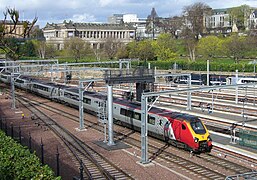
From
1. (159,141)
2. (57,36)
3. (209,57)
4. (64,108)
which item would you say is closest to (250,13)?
(209,57)

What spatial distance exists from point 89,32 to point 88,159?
115 meters

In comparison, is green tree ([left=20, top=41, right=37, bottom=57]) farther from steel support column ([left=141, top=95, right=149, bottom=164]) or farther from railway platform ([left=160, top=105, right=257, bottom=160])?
steel support column ([left=141, top=95, right=149, bottom=164])

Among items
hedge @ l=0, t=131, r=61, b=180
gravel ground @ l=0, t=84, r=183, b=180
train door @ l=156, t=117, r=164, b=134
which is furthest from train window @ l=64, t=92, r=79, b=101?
hedge @ l=0, t=131, r=61, b=180

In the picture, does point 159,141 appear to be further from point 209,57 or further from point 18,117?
point 209,57

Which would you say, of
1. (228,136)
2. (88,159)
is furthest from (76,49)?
(88,159)

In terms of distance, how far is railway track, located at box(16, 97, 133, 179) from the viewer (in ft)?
A: 61.7

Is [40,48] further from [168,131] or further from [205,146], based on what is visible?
[205,146]

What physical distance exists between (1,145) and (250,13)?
11491 cm

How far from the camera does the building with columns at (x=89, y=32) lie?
424 feet

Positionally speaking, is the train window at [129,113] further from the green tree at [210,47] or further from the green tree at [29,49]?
the green tree at [29,49]

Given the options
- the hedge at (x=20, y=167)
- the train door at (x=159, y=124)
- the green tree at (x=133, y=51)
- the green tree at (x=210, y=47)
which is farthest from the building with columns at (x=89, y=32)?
the hedge at (x=20, y=167)

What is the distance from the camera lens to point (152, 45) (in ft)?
272

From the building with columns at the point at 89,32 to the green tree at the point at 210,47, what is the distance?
51.5 m

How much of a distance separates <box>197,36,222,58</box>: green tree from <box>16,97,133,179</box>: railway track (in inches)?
1970
